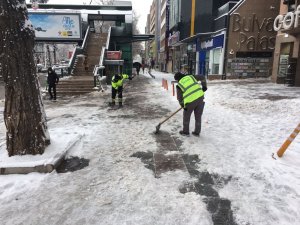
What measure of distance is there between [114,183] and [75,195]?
2.23 feet

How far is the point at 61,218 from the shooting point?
3363 millimetres

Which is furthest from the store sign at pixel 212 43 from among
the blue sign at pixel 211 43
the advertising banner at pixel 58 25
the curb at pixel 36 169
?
the curb at pixel 36 169

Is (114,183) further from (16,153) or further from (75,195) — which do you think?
(16,153)

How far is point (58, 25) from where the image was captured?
87.0 ft

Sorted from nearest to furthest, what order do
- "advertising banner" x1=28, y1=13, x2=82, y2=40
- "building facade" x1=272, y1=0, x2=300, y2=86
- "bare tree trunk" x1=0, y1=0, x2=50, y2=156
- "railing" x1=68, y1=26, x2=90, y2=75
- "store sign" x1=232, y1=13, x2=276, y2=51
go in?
"bare tree trunk" x1=0, y1=0, x2=50, y2=156 → "building facade" x1=272, y1=0, x2=300, y2=86 → "railing" x1=68, y1=26, x2=90, y2=75 → "store sign" x1=232, y1=13, x2=276, y2=51 → "advertising banner" x1=28, y1=13, x2=82, y2=40

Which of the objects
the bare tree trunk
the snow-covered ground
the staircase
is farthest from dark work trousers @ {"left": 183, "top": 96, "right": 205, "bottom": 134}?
the staircase

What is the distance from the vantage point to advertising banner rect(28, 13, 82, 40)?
26.3 meters

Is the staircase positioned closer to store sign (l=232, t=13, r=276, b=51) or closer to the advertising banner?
the advertising banner

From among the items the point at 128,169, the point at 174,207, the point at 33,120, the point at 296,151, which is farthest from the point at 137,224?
the point at 296,151

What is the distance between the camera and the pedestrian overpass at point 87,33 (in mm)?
22453

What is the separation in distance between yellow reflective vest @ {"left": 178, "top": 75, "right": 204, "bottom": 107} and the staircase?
35.7 ft

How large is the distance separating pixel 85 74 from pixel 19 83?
1683 centimetres

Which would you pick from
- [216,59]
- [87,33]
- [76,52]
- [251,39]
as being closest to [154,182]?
[76,52]

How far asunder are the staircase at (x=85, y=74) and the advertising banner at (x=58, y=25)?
1839 mm
